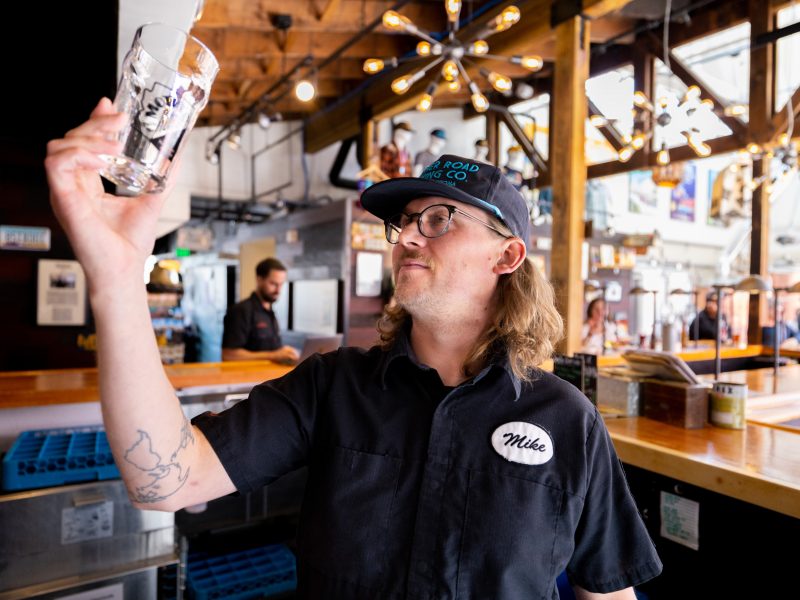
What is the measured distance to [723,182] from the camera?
6.37 meters

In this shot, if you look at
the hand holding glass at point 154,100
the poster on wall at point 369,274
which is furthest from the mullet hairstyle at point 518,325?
the poster on wall at point 369,274

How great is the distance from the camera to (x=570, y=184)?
14.1 ft

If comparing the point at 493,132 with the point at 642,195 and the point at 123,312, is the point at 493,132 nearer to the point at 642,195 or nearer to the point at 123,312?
the point at 642,195

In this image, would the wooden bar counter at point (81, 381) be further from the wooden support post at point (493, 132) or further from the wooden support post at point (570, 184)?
the wooden support post at point (493, 132)

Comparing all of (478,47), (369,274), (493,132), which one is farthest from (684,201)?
(478,47)

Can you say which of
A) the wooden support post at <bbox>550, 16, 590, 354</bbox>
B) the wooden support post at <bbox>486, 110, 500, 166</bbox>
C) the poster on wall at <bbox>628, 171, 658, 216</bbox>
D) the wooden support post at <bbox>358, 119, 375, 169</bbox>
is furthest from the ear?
the poster on wall at <bbox>628, 171, 658, 216</bbox>

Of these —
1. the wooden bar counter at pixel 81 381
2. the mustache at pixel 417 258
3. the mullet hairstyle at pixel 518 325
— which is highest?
the mustache at pixel 417 258

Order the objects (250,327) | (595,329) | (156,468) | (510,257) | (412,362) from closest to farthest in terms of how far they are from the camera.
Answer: (156,468) → (412,362) → (510,257) → (250,327) → (595,329)

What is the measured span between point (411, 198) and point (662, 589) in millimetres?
1896

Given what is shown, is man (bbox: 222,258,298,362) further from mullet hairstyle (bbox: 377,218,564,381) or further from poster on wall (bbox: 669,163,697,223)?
poster on wall (bbox: 669,163,697,223)

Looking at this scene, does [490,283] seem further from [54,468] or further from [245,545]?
[245,545]

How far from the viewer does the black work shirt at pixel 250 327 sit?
4727mm

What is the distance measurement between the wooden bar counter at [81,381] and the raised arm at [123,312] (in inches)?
60.1

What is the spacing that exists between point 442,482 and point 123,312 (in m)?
0.70
